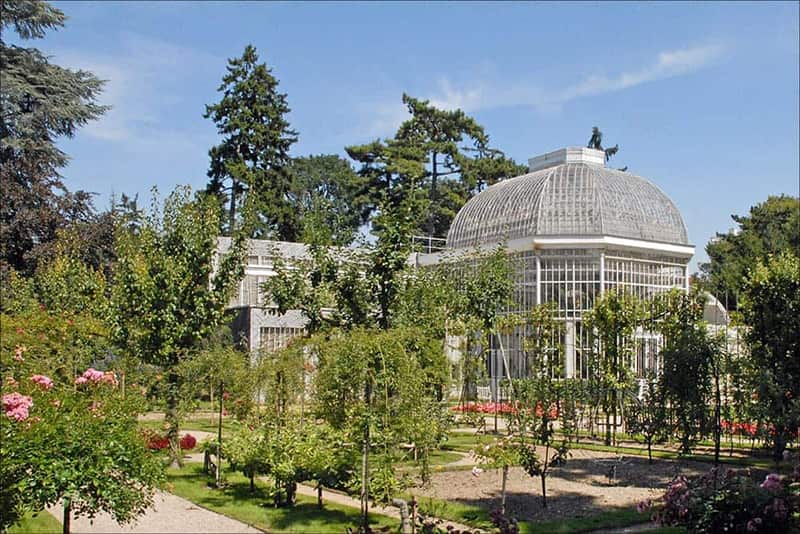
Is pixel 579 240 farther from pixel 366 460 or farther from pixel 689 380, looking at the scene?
pixel 366 460

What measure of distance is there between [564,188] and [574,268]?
342 centimetres

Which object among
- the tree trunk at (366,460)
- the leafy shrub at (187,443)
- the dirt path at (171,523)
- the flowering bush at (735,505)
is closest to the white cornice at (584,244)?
the leafy shrub at (187,443)

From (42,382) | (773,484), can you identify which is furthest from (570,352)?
(42,382)

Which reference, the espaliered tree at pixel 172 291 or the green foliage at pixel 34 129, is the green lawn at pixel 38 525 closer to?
the espaliered tree at pixel 172 291

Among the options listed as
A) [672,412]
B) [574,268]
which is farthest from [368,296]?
[574,268]

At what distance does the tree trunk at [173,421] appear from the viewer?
1314 cm

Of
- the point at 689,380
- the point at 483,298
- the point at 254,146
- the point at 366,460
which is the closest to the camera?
the point at 366,460

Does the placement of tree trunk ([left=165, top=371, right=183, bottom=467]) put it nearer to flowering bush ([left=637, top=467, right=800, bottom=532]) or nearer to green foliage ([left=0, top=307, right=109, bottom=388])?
green foliage ([left=0, top=307, right=109, bottom=388])

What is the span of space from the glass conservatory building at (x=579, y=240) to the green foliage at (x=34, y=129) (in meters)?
12.7

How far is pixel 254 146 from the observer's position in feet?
130

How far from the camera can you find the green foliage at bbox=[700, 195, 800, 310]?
39.4 metres

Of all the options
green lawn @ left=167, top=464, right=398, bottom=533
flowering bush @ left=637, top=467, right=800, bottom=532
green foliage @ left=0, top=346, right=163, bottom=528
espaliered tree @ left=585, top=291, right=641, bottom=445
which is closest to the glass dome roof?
espaliered tree @ left=585, top=291, right=641, bottom=445

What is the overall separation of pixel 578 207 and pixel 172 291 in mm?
17910

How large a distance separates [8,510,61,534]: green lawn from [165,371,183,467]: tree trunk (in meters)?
3.72
